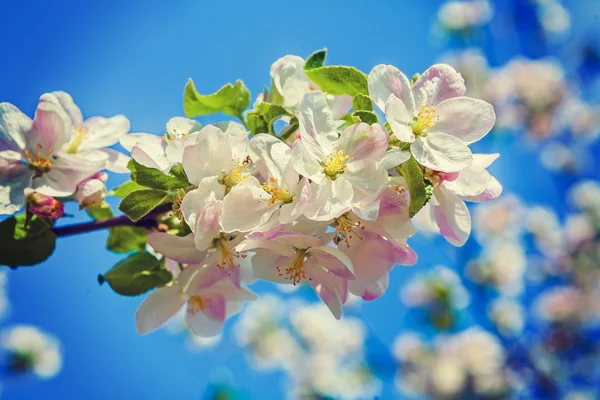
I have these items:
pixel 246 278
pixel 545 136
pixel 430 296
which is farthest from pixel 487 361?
pixel 246 278

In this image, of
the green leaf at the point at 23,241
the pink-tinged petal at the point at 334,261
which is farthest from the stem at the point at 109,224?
the pink-tinged petal at the point at 334,261

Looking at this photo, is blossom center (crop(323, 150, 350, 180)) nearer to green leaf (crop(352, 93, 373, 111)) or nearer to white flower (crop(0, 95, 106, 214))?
green leaf (crop(352, 93, 373, 111))

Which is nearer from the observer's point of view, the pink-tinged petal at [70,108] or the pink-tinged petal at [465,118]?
the pink-tinged petal at [465,118]

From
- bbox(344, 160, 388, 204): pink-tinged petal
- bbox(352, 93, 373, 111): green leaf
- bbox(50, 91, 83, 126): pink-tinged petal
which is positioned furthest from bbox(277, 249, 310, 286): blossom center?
bbox(50, 91, 83, 126): pink-tinged petal

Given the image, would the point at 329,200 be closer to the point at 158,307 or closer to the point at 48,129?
the point at 158,307

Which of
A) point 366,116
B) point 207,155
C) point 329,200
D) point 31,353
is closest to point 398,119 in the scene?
point 366,116

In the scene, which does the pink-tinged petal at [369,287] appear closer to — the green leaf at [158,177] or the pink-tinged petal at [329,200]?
the pink-tinged petal at [329,200]
